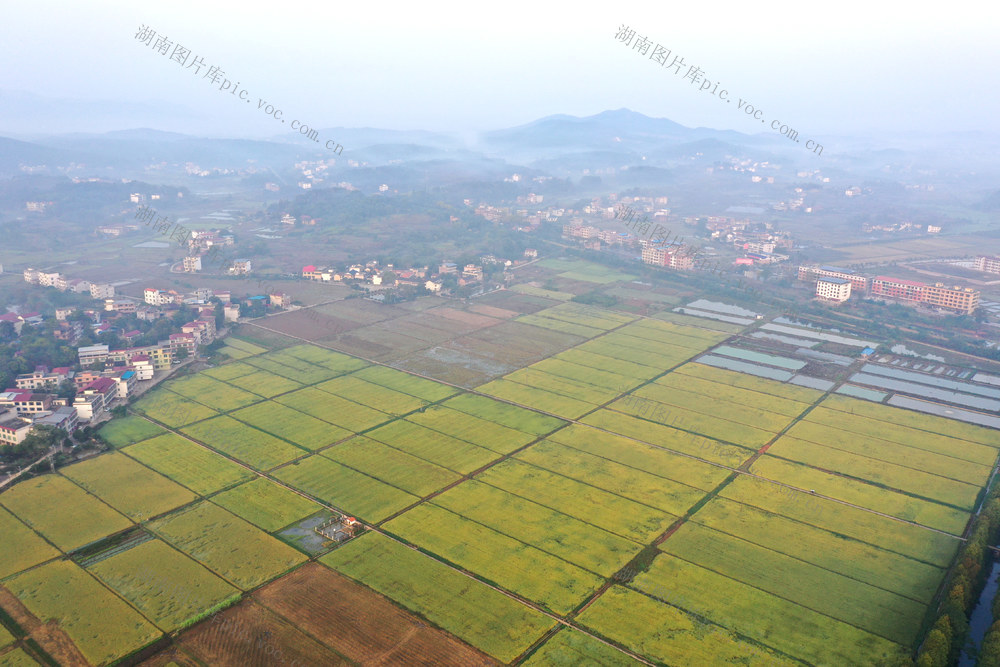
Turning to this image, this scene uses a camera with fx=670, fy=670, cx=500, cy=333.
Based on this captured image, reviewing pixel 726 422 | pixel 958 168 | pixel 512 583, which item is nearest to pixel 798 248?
pixel 726 422

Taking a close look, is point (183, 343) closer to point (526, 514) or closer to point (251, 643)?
point (526, 514)

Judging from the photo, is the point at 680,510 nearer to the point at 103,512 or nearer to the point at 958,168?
the point at 103,512

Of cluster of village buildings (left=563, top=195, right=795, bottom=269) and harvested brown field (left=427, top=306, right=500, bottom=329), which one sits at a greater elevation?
cluster of village buildings (left=563, top=195, right=795, bottom=269)

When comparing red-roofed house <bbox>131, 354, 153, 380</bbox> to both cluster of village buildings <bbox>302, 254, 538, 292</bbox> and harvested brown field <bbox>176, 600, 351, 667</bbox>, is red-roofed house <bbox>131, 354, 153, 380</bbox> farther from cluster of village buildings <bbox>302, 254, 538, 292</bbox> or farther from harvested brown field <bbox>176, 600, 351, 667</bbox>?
cluster of village buildings <bbox>302, 254, 538, 292</bbox>

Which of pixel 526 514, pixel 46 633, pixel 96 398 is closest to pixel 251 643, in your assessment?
pixel 46 633

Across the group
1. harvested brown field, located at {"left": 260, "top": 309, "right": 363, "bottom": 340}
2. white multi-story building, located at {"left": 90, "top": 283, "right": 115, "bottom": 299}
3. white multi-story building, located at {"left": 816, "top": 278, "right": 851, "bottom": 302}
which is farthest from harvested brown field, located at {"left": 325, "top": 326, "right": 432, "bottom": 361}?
white multi-story building, located at {"left": 816, "top": 278, "right": 851, "bottom": 302}

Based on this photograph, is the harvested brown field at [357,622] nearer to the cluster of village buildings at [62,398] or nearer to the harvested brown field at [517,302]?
the cluster of village buildings at [62,398]
